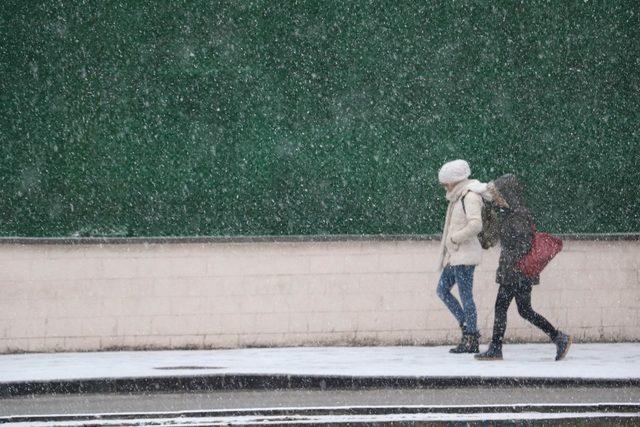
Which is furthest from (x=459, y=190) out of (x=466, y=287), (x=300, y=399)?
(x=300, y=399)

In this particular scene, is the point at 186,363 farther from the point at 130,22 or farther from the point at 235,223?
the point at 130,22

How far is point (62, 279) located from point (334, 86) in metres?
3.58

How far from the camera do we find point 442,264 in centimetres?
1318

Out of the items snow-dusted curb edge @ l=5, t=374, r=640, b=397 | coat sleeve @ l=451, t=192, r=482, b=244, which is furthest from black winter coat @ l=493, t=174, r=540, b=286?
snow-dusted curb edge @ l=5, t=374, r=640, b=397

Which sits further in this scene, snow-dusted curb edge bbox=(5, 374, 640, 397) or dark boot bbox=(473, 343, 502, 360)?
dark boot bbox=(473, 343, 502, 360)

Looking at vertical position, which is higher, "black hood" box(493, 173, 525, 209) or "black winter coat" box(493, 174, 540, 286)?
"black hood" box(493, 173, 525, 209)

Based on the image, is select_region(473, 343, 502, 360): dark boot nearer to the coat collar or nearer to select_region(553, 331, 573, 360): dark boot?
select_region(553, 331, 573, 360): dark boot

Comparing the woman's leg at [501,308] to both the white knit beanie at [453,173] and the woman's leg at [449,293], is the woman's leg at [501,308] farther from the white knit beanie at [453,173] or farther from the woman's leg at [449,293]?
the white knit beanie at [453,173]

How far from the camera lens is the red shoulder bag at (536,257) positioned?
40.5 feet

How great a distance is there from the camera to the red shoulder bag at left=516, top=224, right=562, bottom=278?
40.5 feet

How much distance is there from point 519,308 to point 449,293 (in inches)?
36.3

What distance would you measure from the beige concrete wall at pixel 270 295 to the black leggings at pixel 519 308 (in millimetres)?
2024

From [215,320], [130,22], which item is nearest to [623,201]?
[215,320]

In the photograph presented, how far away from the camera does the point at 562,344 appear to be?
1271cm
